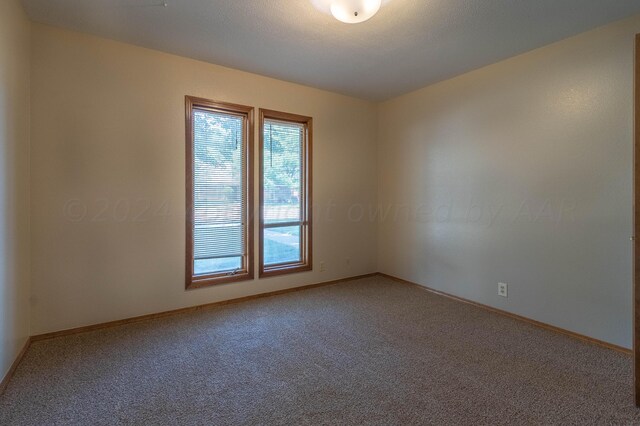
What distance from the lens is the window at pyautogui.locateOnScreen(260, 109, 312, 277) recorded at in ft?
12.4

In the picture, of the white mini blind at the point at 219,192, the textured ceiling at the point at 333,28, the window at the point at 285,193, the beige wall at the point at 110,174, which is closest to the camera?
the textured ceiling at the point at 333,28

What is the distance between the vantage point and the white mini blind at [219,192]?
3.35m

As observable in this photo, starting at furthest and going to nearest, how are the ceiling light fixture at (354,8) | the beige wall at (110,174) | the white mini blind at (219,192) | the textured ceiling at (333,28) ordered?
the white mini blind at (219,192) < the beige wall at (110,174) < the textured ceiling at (333,28) < the ceiling light fixture at (354,8)

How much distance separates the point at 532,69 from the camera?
116 inches

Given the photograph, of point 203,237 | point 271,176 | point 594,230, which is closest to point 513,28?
point 594,230

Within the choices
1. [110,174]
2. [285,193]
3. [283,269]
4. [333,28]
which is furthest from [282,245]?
[333,28]

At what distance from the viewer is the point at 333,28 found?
2586mm

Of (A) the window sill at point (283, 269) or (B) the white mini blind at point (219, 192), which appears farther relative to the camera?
(A) the window sill at point (283, 269)

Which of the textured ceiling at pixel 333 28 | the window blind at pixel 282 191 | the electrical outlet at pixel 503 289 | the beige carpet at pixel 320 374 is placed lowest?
the beige carpet at pixel 320 374

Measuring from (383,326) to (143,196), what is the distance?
2.60m

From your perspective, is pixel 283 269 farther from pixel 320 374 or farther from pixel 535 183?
pixel 535 183

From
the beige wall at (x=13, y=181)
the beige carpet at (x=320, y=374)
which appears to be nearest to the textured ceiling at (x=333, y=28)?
the beige wall at (x=13, y=181)

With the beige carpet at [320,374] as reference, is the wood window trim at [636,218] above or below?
above

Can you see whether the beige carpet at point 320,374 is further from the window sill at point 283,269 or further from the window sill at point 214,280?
the window sill at point 283,269
